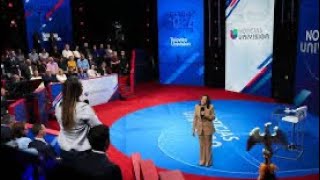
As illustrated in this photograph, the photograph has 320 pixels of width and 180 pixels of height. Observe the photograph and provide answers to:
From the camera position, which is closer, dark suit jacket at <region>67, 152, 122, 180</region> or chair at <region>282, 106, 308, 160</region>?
dark suit jacket at <region>67, 152, 122, 180</region>

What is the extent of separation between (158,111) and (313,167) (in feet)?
17.0

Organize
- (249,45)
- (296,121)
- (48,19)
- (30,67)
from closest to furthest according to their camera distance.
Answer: (296,121)
(30,67)
(249,45)
(48,19)

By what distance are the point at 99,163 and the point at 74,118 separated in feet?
2.65

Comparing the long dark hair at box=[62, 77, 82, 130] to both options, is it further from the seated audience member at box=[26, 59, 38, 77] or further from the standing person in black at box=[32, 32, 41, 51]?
the standing person in black at box=[32, 32, 41, 51]

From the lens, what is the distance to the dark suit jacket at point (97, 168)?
7.20ft

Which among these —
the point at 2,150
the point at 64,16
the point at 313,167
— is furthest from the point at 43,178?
the point at 64,16

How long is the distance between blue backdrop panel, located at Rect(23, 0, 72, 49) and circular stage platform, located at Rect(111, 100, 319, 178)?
20.9ft

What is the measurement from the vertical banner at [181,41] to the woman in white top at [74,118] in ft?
38.2

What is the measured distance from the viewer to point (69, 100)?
3016 millimetres

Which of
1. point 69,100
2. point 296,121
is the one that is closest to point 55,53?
point 296,121

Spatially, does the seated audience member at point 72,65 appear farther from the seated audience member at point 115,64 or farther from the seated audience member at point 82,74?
the seated audience member at point 115,64

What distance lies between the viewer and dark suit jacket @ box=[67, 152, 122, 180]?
2193 millimetres

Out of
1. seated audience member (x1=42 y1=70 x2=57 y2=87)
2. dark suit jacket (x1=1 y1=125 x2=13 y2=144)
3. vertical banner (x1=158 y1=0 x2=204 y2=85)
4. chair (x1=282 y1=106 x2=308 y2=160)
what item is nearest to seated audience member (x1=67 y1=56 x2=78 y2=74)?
seated audience member (x1=42 y1=70 x2=57 y2=87)

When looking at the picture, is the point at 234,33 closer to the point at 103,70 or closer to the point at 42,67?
the point at 103,70
